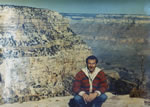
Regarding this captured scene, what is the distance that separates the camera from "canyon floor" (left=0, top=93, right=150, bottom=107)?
5.75 m

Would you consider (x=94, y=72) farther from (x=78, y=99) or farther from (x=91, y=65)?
(x=78, y=99)

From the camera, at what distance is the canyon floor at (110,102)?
5750mm

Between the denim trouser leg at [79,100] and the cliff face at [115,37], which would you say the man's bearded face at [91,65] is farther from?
the denim trouser leg at [79,100]

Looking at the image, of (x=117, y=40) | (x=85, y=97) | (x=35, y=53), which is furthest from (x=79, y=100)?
(x=117, y=40)

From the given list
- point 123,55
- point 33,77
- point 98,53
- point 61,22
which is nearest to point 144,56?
point 123,55

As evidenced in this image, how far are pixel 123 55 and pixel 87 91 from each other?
3.20 feet

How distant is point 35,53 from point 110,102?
5.68 feet

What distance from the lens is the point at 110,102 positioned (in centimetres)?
580

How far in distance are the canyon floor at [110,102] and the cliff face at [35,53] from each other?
10 cm

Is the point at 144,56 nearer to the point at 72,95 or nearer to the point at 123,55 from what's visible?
the point at 123,55

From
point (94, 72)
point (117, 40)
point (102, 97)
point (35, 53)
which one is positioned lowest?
point (102, 97)

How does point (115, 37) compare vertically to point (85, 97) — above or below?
above

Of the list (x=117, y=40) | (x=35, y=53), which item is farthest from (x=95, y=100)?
(x=35, y=53)

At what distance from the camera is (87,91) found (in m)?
5.70
